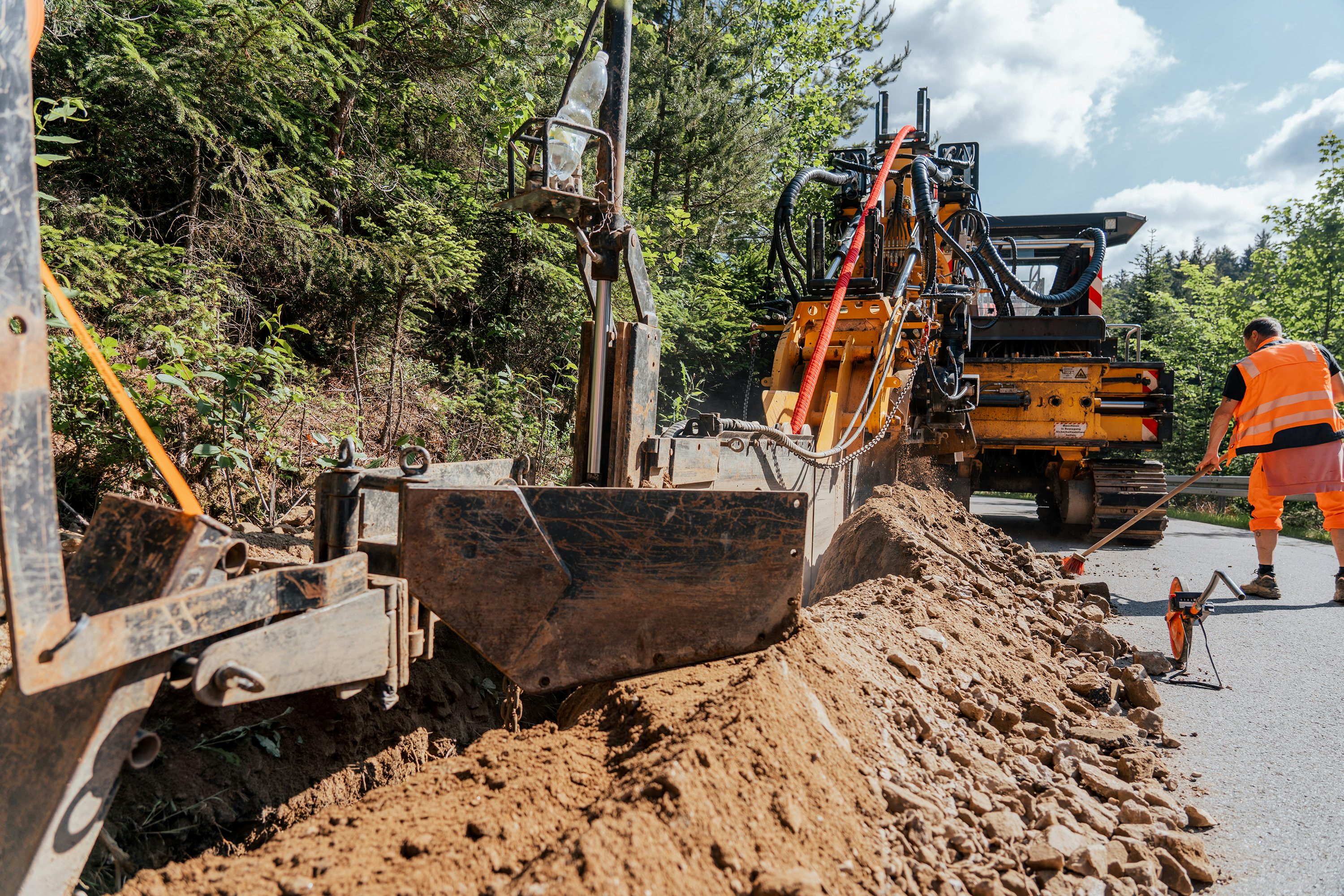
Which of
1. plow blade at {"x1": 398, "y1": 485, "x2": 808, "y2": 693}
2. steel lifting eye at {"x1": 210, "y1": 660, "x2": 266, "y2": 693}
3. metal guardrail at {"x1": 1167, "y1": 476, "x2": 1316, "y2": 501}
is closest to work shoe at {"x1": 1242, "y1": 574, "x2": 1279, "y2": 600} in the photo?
plow blade at {"x1": 398, "y1": 485, "x2": 808, "y2": 693}

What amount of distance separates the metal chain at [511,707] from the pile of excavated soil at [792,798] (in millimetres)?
202

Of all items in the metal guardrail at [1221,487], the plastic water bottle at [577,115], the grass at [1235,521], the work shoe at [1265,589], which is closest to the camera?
the plastic water bottle at [577,115]

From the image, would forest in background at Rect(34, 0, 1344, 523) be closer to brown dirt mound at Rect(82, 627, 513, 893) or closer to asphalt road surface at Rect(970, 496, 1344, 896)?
brown dirt mound at Rect(82, 627, 513, 893)

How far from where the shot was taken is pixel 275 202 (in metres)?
6.82

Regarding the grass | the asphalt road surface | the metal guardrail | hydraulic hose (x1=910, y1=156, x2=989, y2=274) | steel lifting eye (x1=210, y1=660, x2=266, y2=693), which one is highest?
hydraulic hose (x1=910, y1=156, x2=989, y2=274)

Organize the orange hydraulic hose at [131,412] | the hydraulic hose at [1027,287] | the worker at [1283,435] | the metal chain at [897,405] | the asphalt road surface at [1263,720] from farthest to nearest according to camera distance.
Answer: the hydraulic hose at [1027,287]
the worker at [1283,435]
the metal chain at [897,405]
the asphalt road surface at [1263,720]
the orange hydraulic hose at [131,412]

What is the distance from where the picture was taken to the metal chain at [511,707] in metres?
2.93

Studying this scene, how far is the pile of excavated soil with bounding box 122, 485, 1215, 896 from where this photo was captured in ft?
6.13

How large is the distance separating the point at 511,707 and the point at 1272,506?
6.53 m

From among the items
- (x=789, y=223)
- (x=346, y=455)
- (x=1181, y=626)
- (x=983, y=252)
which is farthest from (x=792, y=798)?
(x=983, y=252)

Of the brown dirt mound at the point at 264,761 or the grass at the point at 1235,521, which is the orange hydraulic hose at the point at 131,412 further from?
the grass at the point at 1235,521

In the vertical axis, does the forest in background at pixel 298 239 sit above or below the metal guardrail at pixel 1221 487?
above

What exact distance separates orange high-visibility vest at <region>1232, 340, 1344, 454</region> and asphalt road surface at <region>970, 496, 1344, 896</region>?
139cm

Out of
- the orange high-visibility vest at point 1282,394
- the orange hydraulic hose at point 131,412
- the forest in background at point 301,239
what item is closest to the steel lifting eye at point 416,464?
the orange hydraulic hose at point 131,412
